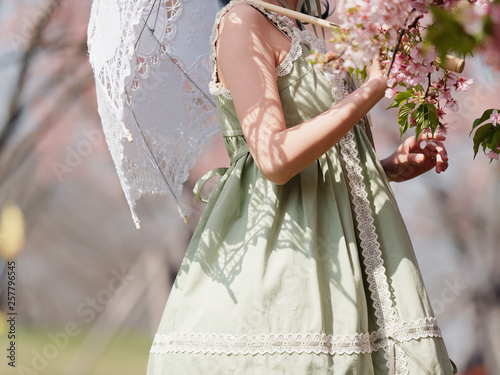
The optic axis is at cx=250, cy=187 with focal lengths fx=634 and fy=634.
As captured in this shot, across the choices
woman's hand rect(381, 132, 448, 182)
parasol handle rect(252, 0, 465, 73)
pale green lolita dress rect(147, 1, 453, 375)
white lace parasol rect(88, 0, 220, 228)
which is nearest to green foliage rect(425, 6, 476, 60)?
parasol handle rect(252, 0, 465, 73)

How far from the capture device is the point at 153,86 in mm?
1280

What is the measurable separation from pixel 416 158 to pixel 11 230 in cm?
230

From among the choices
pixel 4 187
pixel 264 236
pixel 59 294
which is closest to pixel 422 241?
pixel 59 294

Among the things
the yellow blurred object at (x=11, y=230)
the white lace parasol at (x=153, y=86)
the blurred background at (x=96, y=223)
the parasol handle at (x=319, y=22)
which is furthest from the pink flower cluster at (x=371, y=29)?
the yellow blurred object at (x=11, y=230)

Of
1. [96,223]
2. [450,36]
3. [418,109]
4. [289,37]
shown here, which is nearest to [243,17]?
[289,37]

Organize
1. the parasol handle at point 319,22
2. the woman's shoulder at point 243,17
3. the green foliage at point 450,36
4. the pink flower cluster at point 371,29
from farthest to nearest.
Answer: the woman's shoulder at point 243,17
the parasol handle at point 319,22
the pink flower cluster at point 371,29
the green foliage at point 450,36

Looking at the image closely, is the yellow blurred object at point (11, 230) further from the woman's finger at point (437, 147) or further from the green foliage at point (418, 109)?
the green foliage at point (418, 109)

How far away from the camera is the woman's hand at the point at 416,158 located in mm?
1041

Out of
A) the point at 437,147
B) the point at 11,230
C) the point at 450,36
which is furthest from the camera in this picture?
the point at 11,230

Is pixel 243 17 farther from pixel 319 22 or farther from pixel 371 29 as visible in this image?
pixel 371 29

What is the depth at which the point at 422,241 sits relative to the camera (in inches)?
114

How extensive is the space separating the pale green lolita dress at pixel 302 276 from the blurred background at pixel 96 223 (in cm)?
183

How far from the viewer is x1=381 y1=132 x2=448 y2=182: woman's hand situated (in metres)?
1.04

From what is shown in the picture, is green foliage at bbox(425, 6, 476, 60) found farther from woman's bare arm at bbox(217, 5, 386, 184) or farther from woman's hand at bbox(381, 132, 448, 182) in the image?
woman's hand at bbox(381, 132, 448, 182)
